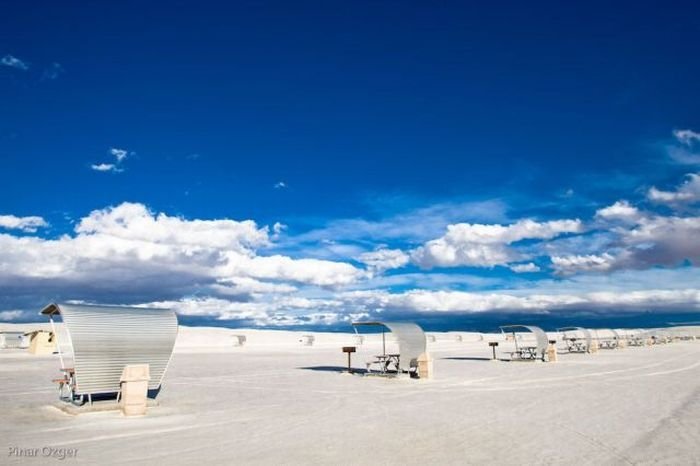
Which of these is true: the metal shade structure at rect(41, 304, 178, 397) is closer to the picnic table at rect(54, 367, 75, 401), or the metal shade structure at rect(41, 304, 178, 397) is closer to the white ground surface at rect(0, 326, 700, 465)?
the picnic table at rect(54, 367, 75, 401)

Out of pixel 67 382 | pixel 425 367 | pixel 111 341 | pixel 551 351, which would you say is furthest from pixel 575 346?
pixel 67 382

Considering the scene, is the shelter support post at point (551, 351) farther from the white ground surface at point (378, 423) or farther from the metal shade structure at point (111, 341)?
the metal shade structure at point (111, 341)

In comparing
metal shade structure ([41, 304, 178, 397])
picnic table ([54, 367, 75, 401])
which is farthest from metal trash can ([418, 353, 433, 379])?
picnic table ([54, 367, 75, 401])

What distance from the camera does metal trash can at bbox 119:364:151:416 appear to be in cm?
1398

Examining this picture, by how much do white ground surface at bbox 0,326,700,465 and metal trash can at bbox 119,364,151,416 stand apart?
0.42 m

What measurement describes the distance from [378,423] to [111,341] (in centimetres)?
804

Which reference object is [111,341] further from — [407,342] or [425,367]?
[425,367]

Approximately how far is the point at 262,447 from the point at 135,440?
110 inches

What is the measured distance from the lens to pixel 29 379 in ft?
74.6

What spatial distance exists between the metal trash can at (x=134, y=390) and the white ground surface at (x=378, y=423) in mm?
420

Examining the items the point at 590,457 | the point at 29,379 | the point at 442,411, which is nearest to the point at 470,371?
Answer: the point at 442,411

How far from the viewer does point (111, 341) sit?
15359mm

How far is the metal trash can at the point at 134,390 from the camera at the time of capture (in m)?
14.0

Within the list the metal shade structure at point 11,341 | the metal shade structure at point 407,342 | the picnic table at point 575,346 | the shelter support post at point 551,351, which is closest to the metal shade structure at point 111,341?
the metal shade structure at point 407,342
